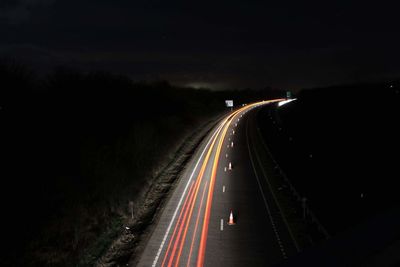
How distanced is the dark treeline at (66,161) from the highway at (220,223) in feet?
15.1

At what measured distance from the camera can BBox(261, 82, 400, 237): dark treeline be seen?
32.6 metres

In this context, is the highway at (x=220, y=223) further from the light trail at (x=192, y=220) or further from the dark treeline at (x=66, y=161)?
the dark treeline at (x=66, y=161)

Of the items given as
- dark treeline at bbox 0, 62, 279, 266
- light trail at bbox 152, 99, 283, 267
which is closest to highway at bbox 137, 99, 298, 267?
light trail at bbox 152, 99, 283, 267

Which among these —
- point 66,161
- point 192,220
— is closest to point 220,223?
point 192,220

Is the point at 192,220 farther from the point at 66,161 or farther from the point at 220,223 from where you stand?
the point at 66,161

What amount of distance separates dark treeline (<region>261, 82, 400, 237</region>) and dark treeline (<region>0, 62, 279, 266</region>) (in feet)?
54.3

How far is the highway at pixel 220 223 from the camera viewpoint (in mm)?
18781

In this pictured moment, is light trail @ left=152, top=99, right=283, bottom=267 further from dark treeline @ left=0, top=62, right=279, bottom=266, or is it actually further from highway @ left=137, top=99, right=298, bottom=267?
dark treeline @ left=0, top=62, right=279, bottom=266

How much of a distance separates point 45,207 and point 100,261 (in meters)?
10.6

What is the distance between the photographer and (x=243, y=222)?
944 inches

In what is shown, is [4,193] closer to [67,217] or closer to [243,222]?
[67,217]

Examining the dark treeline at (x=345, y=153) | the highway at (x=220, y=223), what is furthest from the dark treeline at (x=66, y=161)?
the dark treeline at (x=345, y=153)

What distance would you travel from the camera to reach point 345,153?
168 ft

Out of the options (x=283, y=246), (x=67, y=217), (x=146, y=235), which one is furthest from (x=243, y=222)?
(x=67, y=217)
